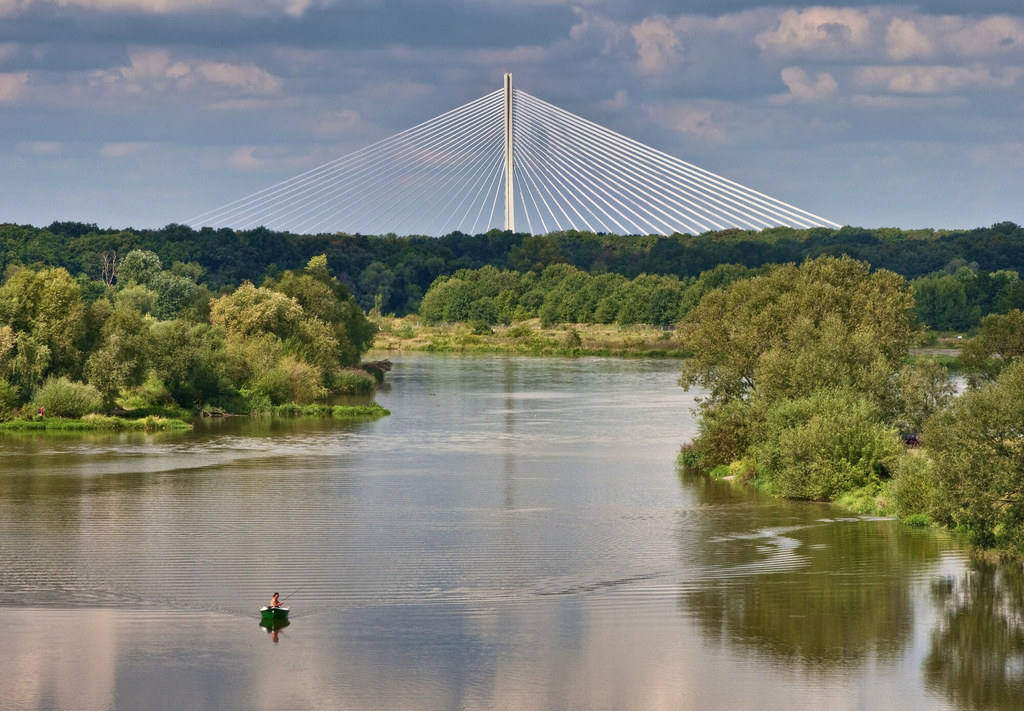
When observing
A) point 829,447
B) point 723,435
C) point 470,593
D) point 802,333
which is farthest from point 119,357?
point 470,593

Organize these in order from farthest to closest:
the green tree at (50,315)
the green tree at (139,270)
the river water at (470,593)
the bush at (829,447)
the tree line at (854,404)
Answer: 1. the green tree at (139,270)
2. the green tree at (50,315)
3. the bush at (829,447)
4. the tree line at (854,404)
5. the river water at (470,593)

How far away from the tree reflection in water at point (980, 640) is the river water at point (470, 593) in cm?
6

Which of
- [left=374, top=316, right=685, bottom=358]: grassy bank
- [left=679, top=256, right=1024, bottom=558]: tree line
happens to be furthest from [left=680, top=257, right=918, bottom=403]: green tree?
[left=374, top=316, right=685, bottom=358]: grassy bank

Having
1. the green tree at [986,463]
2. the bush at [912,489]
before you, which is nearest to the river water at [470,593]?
the bush at [912,489]

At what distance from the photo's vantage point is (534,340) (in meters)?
92.6

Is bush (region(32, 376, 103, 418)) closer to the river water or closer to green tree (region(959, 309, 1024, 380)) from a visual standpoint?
the river water

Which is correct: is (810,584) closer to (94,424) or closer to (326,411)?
(94,424)

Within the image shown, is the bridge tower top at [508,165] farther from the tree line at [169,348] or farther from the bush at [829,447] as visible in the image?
the bush at [829,447]

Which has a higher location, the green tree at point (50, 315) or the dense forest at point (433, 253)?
the dense forest at point (433, 253)

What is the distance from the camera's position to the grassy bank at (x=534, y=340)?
86.9 m

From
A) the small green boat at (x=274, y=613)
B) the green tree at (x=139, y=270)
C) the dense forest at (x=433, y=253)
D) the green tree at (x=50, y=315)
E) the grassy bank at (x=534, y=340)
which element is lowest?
the small green boat at (x=274, y=613)

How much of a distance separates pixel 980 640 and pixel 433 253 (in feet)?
380

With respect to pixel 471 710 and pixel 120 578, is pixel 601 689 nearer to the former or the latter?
pixel 471 710

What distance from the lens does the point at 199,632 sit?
1897cm
